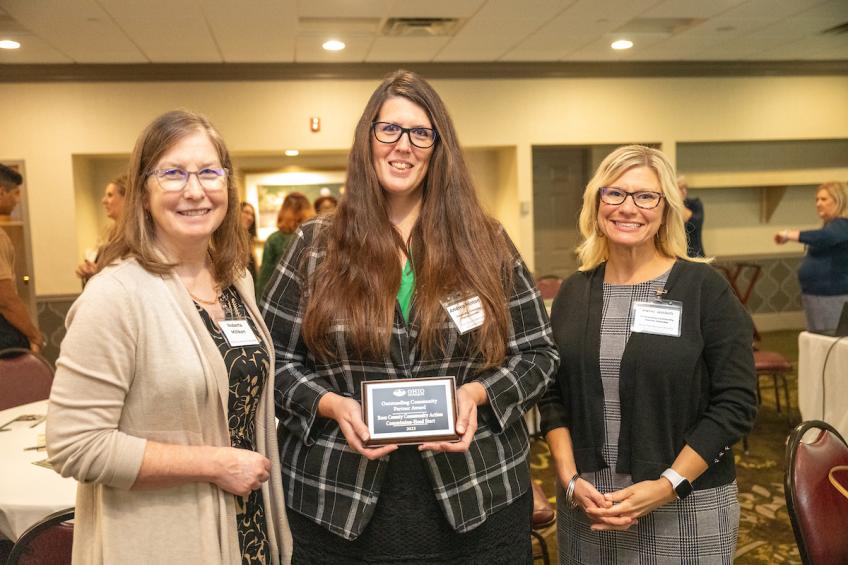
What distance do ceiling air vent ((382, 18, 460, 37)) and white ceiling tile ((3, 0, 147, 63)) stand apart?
2210mm

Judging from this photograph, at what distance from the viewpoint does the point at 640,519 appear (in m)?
1.73

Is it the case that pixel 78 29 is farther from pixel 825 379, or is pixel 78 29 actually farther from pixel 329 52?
pixel 825 379

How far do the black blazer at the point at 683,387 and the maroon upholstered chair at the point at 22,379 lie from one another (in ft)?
8.72

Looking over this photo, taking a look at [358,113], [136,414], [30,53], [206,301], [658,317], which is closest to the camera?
[136,414]

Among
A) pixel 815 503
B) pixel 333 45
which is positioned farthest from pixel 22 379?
pixel 333 45

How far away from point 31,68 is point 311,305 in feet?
21.4

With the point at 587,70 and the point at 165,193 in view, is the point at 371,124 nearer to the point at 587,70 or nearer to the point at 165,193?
the point at 165,193

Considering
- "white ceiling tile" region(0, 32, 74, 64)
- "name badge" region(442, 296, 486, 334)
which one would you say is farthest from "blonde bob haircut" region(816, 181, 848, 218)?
"white ceiling tile" region(0, 32, 74, 64)

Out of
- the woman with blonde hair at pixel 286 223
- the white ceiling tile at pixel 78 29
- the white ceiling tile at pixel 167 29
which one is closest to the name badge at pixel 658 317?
the woman with blonde hair at pixel 286 223

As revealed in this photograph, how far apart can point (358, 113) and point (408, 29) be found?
146cm

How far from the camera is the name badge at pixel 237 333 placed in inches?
56.0

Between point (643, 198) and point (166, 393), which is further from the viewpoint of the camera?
point (643, 198)

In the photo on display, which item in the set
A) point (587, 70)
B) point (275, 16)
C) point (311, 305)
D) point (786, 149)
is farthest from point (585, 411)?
point (786, 149)

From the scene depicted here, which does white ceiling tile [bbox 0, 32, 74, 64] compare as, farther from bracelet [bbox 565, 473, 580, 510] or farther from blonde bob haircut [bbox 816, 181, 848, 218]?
blonde bob haircut [bbox 816, 181, 848, 218]
